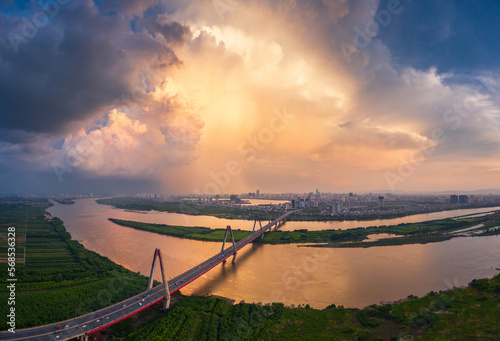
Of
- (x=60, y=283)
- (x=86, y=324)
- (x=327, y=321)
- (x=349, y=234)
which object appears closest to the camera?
(x=86, y=324)

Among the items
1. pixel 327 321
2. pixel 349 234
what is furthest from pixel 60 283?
pixel 349 234

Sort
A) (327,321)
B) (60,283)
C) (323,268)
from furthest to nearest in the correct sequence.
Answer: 1. (323,268)
2. (60,283)
3. (327,321)

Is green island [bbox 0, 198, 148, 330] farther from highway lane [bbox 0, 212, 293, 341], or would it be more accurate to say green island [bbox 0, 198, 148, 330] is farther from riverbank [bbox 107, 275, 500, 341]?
riverbank [bbox 107, 275, 500, 341]

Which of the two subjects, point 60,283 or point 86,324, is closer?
point 86,324

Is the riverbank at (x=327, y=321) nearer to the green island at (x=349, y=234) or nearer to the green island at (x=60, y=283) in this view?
the green island at (x=60, y=283)

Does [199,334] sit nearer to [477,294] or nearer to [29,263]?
[477,294]


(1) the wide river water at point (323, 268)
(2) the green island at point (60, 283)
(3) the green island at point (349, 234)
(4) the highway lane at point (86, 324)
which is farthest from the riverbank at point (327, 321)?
(3) the green island at point (349, 234)

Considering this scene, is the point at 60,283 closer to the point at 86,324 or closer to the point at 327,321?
the point at 86,324
